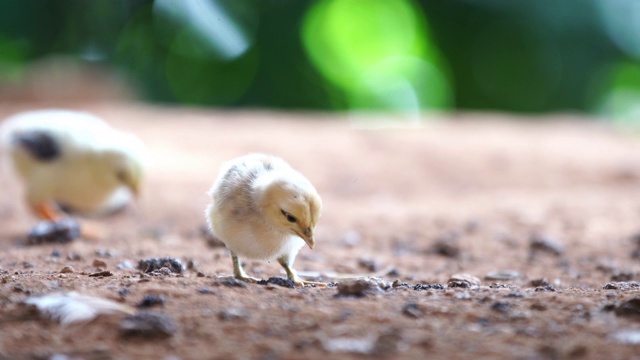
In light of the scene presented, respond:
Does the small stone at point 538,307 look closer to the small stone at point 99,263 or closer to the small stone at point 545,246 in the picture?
the small stone at point 99,263

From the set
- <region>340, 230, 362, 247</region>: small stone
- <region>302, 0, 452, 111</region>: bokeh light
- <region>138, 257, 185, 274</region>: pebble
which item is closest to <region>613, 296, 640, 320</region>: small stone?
<region>138, 257, 185, 274</region>: pebble

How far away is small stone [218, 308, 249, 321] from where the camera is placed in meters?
2.59

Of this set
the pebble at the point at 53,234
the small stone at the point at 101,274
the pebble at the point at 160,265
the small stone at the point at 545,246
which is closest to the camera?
the small stone at the point at 101,274

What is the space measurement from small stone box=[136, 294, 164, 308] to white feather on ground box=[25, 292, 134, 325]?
0.05m

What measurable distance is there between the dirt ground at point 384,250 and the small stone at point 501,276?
0.02 metres

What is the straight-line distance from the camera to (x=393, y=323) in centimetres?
258

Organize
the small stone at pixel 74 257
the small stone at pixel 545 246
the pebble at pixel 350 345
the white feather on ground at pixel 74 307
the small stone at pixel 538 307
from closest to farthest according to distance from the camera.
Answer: the pebble at pixel 350 345
the white feather on ground at pixel 74 307
the small stone at pixel 538 307
the small stone at pixel 74 257
the small stone at pixel 545 246

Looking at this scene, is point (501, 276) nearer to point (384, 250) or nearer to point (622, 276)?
point (622, 276)

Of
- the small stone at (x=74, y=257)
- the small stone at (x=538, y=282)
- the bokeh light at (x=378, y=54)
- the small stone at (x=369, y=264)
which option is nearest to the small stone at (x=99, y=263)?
the small stone at (x=74, y=257)

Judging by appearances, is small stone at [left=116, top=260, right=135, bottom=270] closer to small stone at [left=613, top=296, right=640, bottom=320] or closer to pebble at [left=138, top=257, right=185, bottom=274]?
pebble at [left=138, top=257, right=185, bottom=274]

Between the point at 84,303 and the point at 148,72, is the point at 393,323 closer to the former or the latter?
the point at 84,303

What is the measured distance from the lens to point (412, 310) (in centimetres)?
271

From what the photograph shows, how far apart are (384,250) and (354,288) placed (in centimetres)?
256

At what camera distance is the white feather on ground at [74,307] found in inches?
101
